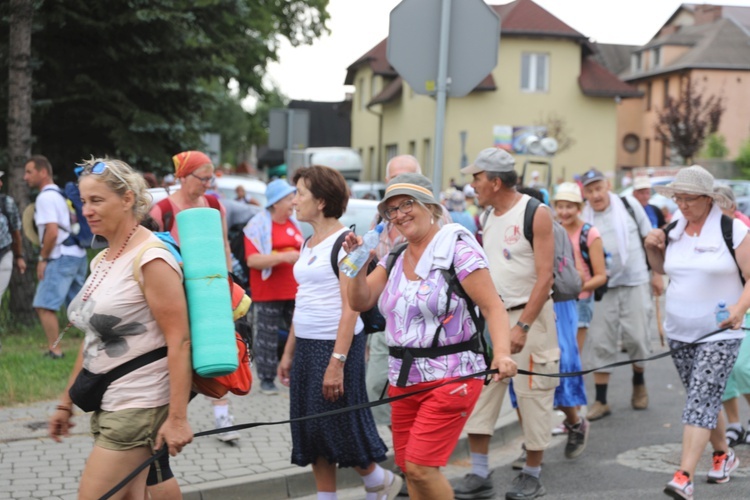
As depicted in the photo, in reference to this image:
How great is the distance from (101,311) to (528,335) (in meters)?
3.32

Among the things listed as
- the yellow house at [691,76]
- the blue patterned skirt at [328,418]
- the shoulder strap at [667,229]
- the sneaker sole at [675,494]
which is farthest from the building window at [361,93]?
the blue patterned skirt at [328,418]

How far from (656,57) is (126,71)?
61.5 m

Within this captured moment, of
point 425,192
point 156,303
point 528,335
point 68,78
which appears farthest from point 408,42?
point 68,78

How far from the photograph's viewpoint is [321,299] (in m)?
5.66

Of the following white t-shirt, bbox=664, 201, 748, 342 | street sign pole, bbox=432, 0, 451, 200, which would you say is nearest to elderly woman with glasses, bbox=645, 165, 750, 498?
white t-shirt, bbox=664, 201, 748, 342

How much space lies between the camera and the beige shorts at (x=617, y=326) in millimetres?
9195

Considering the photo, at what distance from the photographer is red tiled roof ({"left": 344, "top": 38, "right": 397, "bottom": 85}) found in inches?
2056

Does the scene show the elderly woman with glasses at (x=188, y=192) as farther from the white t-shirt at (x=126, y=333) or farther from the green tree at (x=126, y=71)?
the green tree at (x=126, y=71)

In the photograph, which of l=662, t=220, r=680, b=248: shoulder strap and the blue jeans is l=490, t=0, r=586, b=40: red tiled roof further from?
l=662, t=220, r=680, b=248: shoulder strap

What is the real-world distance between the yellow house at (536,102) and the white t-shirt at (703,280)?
3791 cm

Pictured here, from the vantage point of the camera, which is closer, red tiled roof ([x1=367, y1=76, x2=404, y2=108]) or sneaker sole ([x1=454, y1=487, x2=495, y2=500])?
sneaker sole ([x1=454, y1=487, x2=495, y2=500])

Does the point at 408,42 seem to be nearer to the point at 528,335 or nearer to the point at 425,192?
the point at 528,335

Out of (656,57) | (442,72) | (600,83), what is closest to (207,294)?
(442,72)

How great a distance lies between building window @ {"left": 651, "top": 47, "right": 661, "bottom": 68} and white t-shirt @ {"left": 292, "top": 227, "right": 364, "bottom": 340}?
69.6 metres
